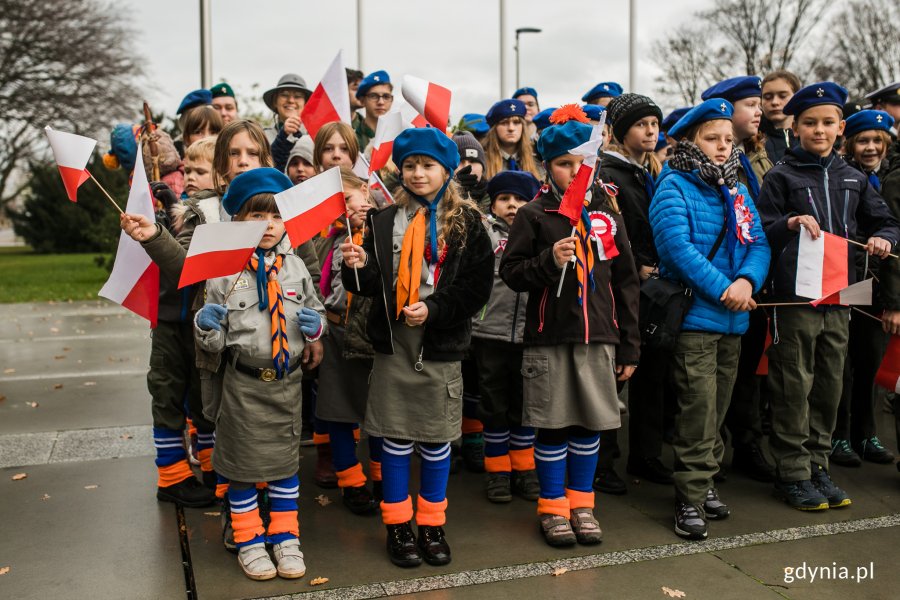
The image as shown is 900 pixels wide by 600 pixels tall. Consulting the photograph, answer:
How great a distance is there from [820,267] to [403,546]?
2496mm

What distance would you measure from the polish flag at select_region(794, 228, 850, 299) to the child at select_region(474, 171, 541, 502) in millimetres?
1445

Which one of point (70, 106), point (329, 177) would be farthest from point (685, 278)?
point (70, 106)

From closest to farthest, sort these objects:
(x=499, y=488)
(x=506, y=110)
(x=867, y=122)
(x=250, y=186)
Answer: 1. (x=250, y=186)
2. (x=499, y=488)
3. (x=867, y=122)
4. (x=506, y=110)

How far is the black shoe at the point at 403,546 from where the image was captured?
3574mm

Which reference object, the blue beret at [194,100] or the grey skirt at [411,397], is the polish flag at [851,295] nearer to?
the grey skirt at [411,397]

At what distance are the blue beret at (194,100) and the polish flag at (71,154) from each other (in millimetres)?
2184

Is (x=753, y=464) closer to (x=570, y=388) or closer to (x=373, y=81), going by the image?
(x=570, y=388)

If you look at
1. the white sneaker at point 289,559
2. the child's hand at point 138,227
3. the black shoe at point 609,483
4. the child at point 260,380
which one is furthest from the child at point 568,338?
the child's hand at point 138,227

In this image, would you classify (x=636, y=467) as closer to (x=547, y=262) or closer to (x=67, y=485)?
(x=547, y=262)

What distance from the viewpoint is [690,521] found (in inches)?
154

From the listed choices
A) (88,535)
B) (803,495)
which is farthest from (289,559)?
(803,495)

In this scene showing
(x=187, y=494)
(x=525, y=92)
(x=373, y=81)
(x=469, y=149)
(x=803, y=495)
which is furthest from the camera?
(x=525, y=92)

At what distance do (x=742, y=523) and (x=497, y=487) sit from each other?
1.26 metres

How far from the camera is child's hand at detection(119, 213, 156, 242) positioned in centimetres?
362
